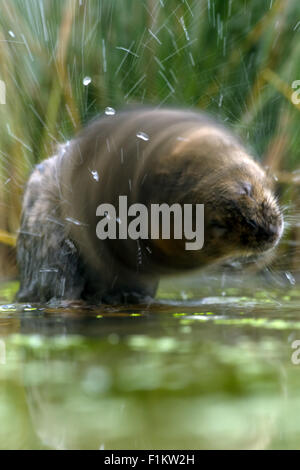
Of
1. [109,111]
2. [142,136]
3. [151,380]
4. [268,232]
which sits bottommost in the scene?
[151,380]

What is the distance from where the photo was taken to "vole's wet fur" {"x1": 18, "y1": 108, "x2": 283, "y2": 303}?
1896mm

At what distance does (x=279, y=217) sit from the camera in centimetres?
196

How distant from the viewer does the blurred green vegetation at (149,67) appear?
2742 millimetres

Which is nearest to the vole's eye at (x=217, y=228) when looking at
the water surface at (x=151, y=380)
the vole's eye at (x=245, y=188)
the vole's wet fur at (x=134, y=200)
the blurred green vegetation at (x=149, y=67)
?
the vole's wet fur at (x=134, y=200)

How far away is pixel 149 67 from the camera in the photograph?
9.03 ft

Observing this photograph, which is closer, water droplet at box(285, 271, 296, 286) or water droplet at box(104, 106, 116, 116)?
water droplet at box(104, 106, 116, 116)

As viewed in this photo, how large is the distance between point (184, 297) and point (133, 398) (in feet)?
5.66

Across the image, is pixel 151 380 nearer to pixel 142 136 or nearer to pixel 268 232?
pixel 268 232

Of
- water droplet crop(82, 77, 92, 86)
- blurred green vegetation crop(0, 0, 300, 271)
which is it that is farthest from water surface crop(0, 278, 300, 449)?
water droplet crop(82, 77, 92, 86)

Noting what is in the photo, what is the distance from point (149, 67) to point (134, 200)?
964 millimetres

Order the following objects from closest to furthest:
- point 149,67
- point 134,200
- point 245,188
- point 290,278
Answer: point 245,188 → point 134,200 → point 149,67 → point 290,278

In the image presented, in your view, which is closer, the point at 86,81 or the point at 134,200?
the point at 134,200

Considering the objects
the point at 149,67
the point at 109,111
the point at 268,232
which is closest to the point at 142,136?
the point at 109,111

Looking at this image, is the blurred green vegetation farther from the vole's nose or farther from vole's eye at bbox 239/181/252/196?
vole's eye at bbox 239/181/252/196
